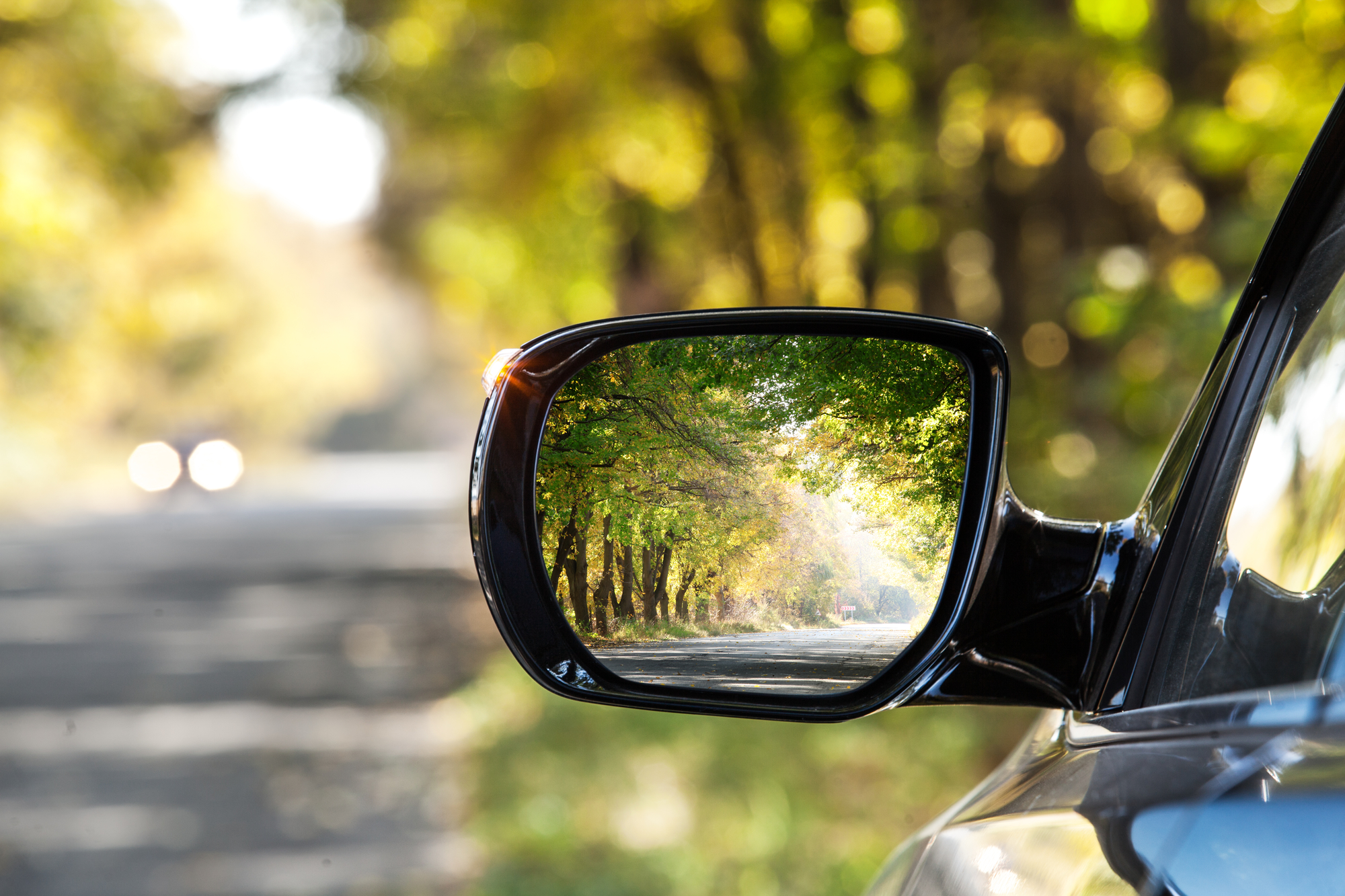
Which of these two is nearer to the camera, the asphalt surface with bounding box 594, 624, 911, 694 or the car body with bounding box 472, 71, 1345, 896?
the car body with bounding box 472, 71, 1345, 896

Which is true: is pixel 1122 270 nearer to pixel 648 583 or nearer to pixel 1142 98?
pixel 1142 98

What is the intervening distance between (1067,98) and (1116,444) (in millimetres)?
2144

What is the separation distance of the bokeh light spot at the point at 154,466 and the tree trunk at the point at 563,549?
38.5m

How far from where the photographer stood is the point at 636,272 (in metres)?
13.7

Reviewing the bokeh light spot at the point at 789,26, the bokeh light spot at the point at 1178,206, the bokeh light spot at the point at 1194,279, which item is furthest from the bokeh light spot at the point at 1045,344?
the bokeh light spot at the point at 789,26

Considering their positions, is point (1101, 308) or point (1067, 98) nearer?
point (1101, 308)

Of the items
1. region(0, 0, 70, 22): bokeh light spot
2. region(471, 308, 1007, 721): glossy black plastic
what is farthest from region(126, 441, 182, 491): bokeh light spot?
region(471, 308, 1007, 721): glossy black plastic

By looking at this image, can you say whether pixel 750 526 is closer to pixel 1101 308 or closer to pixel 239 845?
pixel 1101 308

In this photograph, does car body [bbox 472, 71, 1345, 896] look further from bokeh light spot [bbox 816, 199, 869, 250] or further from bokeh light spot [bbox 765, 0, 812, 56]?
bokeh light spot [bbox 816, 199, 869, 250]

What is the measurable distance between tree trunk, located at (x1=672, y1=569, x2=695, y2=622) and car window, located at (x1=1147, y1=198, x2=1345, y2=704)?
487 mm

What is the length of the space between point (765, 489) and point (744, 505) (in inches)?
1.2

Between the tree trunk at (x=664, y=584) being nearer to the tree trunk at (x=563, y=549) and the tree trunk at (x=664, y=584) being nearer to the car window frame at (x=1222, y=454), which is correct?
the tree trunk at (x=563, y=549)

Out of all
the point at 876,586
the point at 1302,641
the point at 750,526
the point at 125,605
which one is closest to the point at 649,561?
the point at 750,526

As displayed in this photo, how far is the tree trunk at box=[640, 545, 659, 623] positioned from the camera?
3.86 feet
